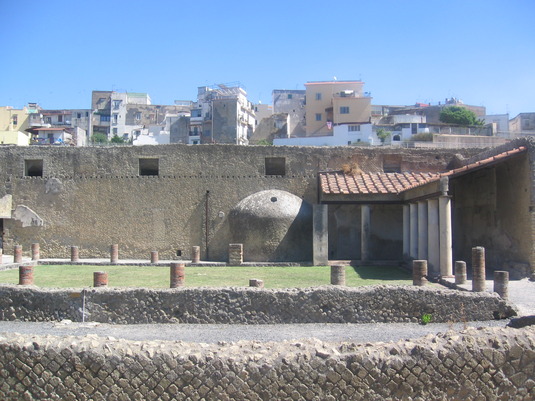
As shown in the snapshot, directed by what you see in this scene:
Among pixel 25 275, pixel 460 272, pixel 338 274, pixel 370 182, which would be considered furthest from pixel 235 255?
pixel 460 272

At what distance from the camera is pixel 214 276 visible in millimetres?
14914

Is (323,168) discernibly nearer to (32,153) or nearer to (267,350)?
(32,153)

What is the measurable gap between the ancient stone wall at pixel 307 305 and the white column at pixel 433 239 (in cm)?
449

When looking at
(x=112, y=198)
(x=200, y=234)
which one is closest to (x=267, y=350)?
(x=200, y=234)

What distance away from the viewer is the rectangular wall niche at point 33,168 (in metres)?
21.6

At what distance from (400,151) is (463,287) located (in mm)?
9805

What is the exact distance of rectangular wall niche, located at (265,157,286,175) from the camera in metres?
20.9

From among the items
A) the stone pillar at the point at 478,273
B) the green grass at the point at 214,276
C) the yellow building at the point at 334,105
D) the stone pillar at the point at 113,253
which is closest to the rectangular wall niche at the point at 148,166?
the stone pillar at the point at 113,253

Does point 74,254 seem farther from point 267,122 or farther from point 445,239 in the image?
point 267,122

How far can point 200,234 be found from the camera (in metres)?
20.4

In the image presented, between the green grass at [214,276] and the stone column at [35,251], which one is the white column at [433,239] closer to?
the green grass at [214,276]

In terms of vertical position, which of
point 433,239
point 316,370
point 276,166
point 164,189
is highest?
point 276,166

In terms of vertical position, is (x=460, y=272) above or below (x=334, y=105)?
below

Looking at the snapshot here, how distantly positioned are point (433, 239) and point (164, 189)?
10.4 meters
